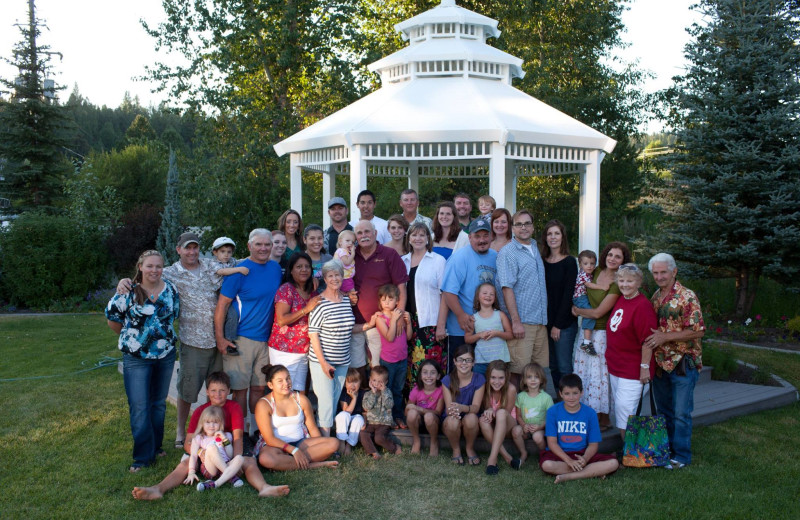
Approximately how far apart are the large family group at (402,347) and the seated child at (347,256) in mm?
16

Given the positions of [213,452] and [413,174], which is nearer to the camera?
[213,452]

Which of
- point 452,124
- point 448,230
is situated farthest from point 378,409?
point 452,124

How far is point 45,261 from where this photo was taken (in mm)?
14328

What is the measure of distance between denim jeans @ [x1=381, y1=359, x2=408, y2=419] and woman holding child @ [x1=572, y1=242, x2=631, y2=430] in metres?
1.45

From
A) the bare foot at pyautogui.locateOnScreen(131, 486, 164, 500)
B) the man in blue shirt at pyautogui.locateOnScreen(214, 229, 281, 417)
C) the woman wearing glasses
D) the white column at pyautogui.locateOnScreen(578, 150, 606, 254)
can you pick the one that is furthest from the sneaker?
the white column at pyautogui.locateOnScreen(578, 150, 606, 254)

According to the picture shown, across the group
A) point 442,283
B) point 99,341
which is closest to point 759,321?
point 442,283

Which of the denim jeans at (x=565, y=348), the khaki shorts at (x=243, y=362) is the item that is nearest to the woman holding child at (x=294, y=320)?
the khaki shorts at (x=243, y=362)

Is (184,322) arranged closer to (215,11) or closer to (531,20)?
(215,11)

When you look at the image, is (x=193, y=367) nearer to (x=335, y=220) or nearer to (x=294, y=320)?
(x=294, y=320)

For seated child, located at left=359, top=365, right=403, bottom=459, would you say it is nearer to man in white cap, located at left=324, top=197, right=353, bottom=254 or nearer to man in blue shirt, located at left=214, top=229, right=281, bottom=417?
man in blue shirt, located at left=214, top=229, right=281, bottom=417

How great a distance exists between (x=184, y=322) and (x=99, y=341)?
6567 mm

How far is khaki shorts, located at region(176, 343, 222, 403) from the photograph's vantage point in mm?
5098

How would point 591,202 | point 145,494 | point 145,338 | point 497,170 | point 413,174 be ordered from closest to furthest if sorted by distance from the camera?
point 145,494
point 145,338
point 497,170
point 591,202
point 413,174

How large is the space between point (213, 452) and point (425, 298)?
2060 mm
